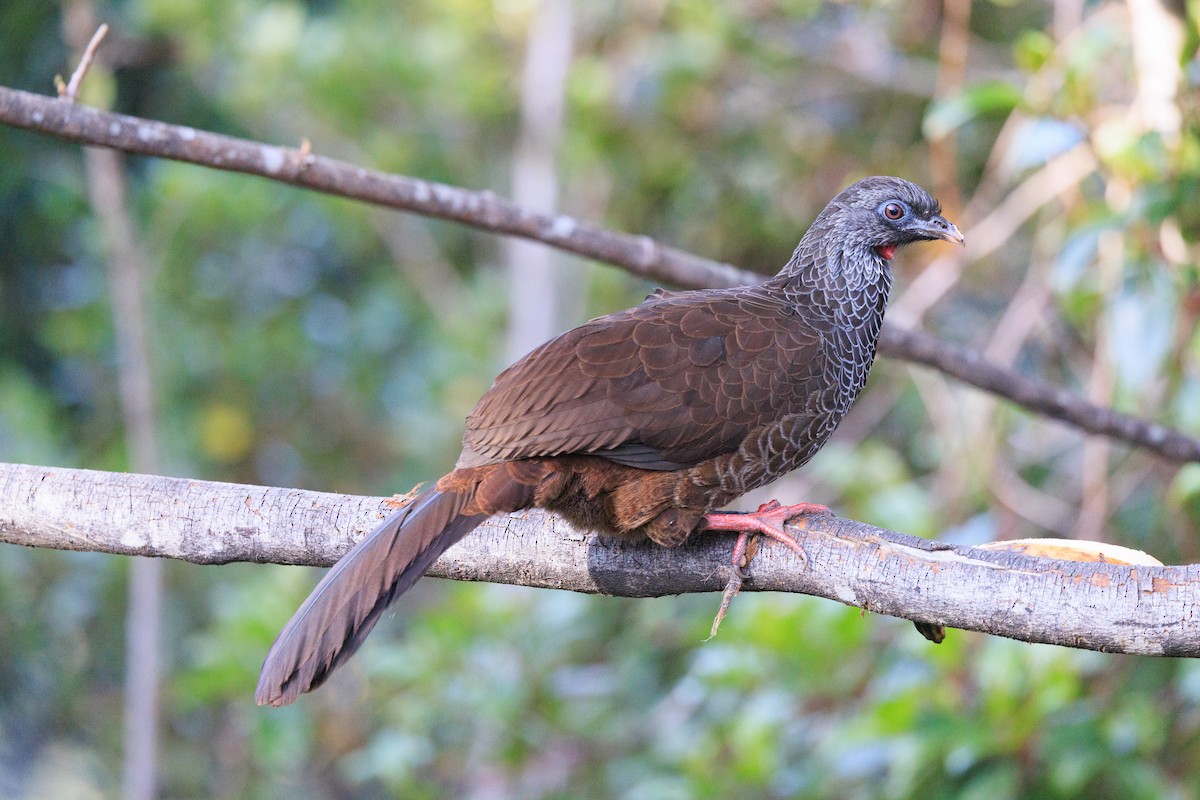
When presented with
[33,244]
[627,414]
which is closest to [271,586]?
[33,244]

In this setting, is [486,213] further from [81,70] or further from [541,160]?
[541,160]

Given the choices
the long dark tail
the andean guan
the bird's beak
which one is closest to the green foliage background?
the bird's beak

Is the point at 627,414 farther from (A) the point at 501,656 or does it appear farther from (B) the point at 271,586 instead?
(B) the point at 271,586

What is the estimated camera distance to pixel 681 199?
662 cm

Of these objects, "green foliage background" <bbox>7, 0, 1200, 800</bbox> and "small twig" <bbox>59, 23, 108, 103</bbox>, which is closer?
"small twig" <bbox>59, 23, 108, 103</bbox>

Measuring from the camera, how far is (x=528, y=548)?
8.29 feet

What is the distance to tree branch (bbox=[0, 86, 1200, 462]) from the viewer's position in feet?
9.08

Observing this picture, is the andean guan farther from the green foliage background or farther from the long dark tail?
the green foliage background

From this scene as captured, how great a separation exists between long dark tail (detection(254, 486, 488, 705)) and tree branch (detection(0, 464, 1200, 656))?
0.59 ft

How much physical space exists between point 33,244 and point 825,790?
4755mm

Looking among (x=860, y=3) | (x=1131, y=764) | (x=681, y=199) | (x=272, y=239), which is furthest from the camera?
(x=272, y=239)

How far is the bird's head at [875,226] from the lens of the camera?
10.1 feet

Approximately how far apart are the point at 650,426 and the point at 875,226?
971 millimetres

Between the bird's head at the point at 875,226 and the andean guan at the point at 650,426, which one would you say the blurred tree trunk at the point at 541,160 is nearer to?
the bird's head at the point at 875,226
